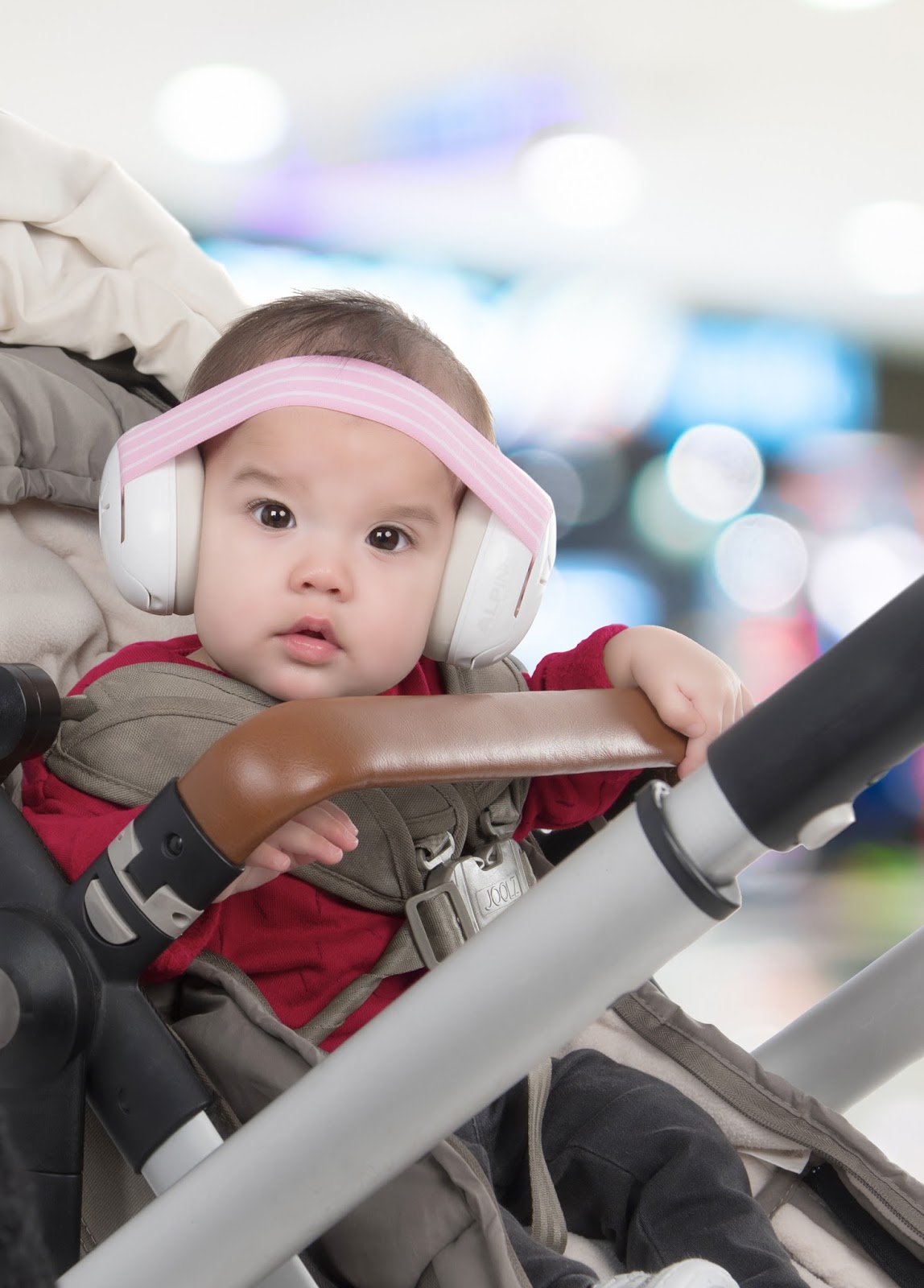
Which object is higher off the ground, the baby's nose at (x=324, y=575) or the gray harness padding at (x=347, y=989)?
the baby's nose at (x=324, y=575)

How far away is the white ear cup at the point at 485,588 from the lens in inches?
31.2

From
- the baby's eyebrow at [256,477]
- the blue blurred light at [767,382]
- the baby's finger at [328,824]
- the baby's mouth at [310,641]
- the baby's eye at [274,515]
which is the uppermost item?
the baby's eyebrow at [256,477]

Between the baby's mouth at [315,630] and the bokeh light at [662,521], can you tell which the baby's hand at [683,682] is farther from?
the bokeh light at [662,521]

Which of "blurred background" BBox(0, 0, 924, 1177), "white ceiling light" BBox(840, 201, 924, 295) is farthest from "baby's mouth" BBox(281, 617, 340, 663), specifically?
"white ceiling light" BBox(840, 201, 924, 295)

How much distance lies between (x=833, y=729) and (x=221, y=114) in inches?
115

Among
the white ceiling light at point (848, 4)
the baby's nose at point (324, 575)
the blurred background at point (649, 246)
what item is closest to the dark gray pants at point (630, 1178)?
the baby's nose at point (324, 575)

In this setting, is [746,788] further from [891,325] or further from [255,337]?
[891,325]

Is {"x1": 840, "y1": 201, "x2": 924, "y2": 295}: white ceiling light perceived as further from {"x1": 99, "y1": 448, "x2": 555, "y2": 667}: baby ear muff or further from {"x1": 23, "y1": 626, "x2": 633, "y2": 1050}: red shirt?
{"x1": 23, "y1": 626, "x2": 633, "y2": 1050}: red shirt

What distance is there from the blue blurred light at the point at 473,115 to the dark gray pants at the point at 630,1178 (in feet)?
8.52

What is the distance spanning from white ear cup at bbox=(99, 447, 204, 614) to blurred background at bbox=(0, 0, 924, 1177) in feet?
4.98

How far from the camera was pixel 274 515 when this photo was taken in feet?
2.58

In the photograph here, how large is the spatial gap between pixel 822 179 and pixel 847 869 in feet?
5.41

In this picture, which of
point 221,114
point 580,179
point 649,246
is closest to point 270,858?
point 221,114

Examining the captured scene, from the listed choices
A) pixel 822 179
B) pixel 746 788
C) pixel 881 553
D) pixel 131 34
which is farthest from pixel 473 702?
pixel 881 553
